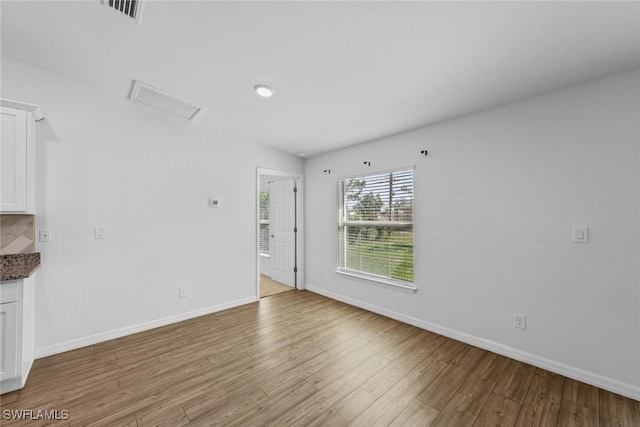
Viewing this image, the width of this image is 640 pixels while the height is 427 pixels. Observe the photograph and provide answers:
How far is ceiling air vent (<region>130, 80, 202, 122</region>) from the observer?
257cm

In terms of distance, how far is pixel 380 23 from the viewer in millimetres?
1631

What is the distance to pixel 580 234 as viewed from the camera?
6.98ft

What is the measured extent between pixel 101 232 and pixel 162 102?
1.55m

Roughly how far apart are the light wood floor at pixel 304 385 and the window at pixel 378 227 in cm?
89

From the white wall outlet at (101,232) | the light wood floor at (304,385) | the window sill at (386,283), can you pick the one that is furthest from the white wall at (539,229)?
the white wall outlet at (101,232)

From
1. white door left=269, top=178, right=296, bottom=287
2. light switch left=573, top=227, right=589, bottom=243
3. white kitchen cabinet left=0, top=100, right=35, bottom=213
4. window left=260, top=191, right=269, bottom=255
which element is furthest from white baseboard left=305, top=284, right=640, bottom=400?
white kitchen cabinet left=0, top=100, right=35, bottom=213

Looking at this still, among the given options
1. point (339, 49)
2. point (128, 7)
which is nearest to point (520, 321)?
point (339, 49)

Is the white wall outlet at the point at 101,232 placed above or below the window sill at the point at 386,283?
above

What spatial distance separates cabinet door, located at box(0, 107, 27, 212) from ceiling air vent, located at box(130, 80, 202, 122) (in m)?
0.89

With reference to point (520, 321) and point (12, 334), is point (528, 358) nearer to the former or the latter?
point (520, 321)

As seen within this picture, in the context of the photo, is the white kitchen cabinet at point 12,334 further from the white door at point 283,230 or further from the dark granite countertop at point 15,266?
the white door at point 283,230

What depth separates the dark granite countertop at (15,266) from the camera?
1.84 metres

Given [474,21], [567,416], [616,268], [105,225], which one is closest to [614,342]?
[616,268]

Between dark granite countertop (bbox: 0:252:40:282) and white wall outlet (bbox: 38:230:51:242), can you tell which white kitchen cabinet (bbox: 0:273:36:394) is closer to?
dark granite countertop (bbox: 0:252:40:282)
